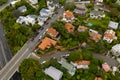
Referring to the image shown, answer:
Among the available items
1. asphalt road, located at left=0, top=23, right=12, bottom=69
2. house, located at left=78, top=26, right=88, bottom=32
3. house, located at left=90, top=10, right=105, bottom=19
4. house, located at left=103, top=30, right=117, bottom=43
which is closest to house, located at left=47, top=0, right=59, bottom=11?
house, located at left=90, top=10, right=105, bottom=19

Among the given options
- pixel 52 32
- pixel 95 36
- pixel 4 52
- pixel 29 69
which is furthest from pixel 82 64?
pixel 4 52

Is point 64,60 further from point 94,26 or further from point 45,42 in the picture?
point 94,26

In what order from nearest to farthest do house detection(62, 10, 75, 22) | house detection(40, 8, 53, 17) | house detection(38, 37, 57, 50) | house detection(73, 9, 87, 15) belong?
house detection(38, 37, 57, 50) → house detection(62, 10, 75, 22) → house detection(40, 8, 53, 17) → house detection(73, 9, 87, 15)

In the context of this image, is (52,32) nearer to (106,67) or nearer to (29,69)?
(29,69)

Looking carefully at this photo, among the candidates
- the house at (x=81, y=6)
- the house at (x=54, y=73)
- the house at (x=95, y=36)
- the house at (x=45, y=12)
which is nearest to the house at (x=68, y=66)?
the house at (x=54, y=73)

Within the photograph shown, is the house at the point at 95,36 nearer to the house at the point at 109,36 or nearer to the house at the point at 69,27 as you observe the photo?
the house at the point at 109,36

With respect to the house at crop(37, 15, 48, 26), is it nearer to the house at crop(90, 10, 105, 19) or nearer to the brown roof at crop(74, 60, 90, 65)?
the house at crop(90, 10, 105, 19)
